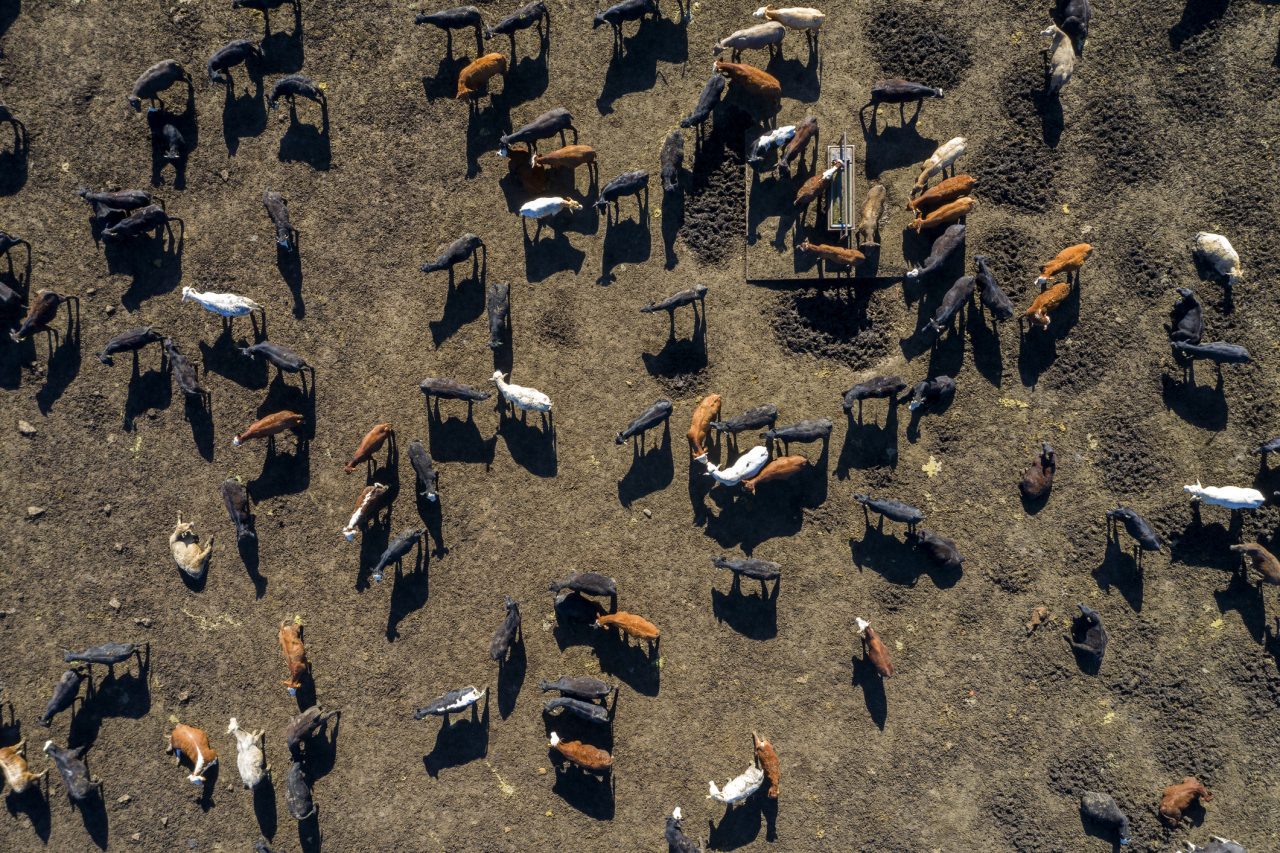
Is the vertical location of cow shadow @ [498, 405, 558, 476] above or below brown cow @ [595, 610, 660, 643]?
above

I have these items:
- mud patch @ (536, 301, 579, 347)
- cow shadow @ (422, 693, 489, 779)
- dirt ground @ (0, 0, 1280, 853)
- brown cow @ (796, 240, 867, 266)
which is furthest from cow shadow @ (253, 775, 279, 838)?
brown cow @ (796, 240, 867, 266)

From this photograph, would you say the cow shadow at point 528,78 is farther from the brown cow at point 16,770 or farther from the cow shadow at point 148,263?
the brown cow at point 16,770

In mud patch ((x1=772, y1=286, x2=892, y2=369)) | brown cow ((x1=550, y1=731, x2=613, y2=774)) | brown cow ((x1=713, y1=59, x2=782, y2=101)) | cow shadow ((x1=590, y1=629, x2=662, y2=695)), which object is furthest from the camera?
cow shadow ((x1=590, y1=629, x2=662, y2=695))

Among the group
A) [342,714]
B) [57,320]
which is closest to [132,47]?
[57,320]

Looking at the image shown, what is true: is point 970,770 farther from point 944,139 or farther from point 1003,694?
point 944,139

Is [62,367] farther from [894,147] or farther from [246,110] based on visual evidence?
[894,147]

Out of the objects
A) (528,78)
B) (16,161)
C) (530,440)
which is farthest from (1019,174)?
(16,161)

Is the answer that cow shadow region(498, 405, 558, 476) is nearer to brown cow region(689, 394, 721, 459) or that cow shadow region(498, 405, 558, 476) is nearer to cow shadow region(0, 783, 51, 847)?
brown cow region(689, 394, 721, 459)

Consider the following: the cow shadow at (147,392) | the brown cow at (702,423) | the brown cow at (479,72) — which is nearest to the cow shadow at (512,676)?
the brown cow at (702,423)
